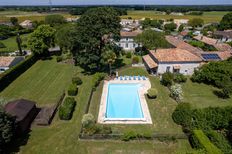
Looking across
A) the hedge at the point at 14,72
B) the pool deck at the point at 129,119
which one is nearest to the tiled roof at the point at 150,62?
the pool deck at the point at 129,119

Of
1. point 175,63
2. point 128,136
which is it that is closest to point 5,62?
point 128,136

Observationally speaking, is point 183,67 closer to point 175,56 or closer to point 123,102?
point 175,56

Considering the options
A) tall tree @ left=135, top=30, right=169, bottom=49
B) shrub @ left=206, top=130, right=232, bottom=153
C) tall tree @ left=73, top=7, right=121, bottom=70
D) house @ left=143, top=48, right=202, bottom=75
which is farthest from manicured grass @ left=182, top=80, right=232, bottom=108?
tall tree @ left=135, top=30, right=169, bottom=49

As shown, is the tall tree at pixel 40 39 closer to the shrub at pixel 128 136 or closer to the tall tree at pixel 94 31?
the tall tree at pixel 94 31

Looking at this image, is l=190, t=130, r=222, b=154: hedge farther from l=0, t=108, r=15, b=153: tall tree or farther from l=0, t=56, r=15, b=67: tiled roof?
l=0, t=56, r=15, b=67: tiled roof

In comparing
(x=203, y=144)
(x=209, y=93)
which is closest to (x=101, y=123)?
(x=203, y=144)
